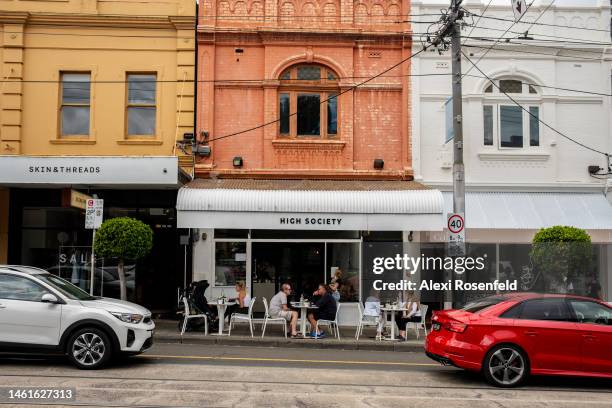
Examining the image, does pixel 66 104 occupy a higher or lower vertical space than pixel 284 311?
higher

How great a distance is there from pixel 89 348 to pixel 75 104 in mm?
10008

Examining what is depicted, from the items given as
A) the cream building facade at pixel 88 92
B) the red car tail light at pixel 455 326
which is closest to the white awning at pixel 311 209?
the cream building facade at pixel 88 92

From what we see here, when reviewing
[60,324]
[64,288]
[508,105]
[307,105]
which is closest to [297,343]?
[64,288]

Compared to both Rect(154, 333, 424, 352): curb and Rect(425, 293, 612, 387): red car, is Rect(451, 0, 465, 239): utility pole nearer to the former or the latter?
Rect(154, 333, 424, 352): curb

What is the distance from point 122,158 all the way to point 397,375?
9005 millimetres

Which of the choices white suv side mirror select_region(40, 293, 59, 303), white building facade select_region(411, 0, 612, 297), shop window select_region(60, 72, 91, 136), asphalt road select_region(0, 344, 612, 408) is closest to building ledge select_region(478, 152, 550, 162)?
white building facade select_region(411, 0, 612, 297)

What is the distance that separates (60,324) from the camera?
9.67m

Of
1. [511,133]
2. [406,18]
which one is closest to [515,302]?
[511,133]

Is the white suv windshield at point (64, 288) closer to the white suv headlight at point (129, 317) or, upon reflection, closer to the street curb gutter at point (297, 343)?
the white suv headlight at point (129, 317)

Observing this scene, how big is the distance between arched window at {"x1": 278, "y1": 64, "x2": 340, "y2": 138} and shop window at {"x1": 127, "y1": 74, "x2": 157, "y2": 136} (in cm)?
Result: 365

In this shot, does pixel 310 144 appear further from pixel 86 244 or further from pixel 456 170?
pixel 86 244

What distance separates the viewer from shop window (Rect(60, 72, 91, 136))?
17.8m

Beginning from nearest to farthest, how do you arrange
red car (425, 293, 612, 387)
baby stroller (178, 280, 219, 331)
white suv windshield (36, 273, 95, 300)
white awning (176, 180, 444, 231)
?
red car (425, 293, 612, 387) < white suv windshield (36, 273, 95, 300) < baby stroller (178, 280, 219, 331) < white awning (176, 180, 444, 231)

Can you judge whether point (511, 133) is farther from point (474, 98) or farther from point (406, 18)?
point (406, 18)
